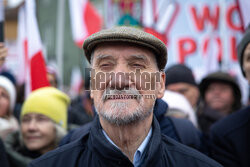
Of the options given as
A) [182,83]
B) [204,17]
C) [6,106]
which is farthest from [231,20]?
[6,106]

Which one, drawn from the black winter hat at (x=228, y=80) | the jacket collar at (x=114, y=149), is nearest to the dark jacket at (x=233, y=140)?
the jacket collar at (x=114, y=149)

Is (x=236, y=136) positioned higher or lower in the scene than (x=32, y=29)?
lower

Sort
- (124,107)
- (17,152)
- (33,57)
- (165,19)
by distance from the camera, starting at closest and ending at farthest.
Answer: (124,107), (17,152), (33,57), (165,19)

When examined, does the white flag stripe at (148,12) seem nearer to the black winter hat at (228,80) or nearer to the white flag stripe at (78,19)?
the white flag stripe at (78,19)

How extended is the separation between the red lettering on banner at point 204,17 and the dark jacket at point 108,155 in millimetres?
5438

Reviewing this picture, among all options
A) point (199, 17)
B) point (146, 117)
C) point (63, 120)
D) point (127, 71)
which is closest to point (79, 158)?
point (146, 117)

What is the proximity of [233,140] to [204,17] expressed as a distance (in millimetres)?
5028

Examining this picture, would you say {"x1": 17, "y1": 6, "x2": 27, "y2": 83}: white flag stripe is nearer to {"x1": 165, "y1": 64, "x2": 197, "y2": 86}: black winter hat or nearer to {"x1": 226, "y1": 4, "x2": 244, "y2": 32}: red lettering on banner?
{"x1": 165, "y1": 64, "x2": 197, "y2": 86}: black winter hat

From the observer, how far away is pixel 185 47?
6715 millimetres

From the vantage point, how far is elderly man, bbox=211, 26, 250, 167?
8.25ft

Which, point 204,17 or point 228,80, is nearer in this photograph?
point 228,80

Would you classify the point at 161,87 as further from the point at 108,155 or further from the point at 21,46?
the point at 21,46

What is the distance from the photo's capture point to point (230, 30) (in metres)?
6.95

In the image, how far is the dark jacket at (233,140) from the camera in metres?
2.51
